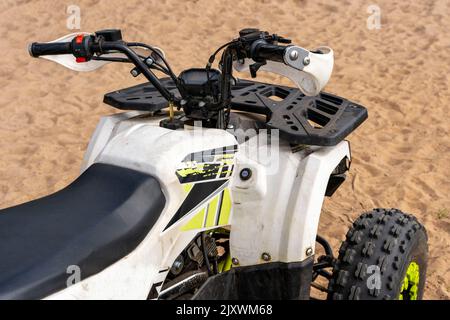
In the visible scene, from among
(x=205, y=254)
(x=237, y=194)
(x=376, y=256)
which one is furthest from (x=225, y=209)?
(x=376, y=256)

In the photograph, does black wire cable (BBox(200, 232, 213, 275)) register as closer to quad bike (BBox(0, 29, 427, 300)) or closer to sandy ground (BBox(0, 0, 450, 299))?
quad bike (BBox(0, 29, 427, 300))

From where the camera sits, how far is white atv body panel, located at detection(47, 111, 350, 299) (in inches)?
68.7

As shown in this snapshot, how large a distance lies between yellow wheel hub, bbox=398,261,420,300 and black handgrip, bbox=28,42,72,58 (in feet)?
5.35

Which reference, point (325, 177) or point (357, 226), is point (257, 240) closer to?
point (325, 177)

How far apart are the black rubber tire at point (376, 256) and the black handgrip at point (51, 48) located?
1308 mm

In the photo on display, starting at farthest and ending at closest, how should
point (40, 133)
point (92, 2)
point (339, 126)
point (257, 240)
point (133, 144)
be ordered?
point (92, 2), point (40, 133), point (339, 126), point (257, 240), point (133, 144)

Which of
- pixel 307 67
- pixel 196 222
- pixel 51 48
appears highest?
pixel 51 48

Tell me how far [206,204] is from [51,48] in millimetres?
851

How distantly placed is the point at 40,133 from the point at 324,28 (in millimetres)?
4254

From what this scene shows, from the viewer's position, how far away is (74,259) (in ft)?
4.92

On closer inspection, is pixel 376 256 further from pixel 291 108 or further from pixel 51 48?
pixel 51 48

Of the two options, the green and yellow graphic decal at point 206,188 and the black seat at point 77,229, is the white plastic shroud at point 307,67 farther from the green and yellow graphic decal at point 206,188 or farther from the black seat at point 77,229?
the black seat at point 77,229

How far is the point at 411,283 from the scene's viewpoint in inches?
97.4

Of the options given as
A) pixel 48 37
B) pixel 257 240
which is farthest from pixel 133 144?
pixel 48 37
